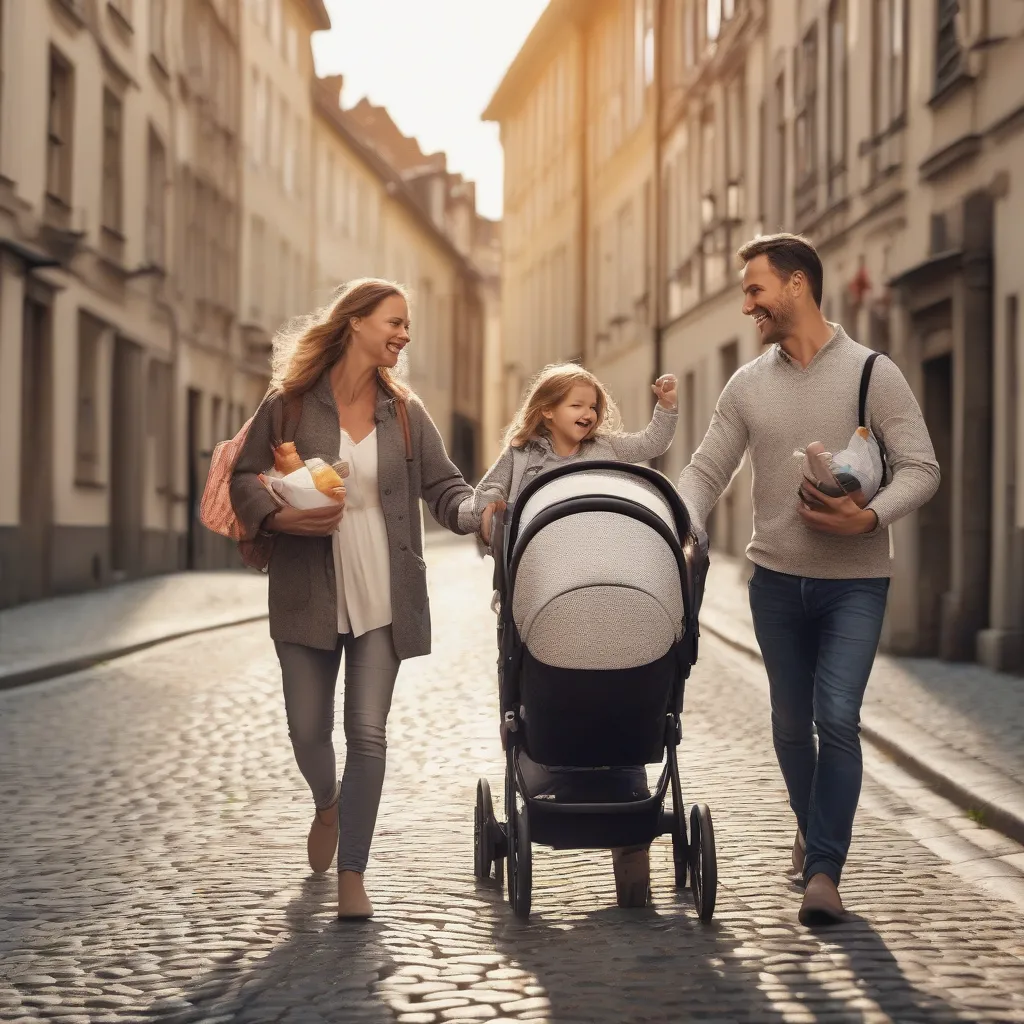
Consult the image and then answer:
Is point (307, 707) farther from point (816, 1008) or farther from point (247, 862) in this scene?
point (816, 1008)

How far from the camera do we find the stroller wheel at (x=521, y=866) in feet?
18.4

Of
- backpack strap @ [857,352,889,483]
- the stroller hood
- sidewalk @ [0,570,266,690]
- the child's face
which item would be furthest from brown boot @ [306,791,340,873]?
sidewalk @ [0,570,266,690]

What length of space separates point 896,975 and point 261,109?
36.7 metres

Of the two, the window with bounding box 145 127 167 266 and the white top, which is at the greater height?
the window with bounding box 145 127 167 266

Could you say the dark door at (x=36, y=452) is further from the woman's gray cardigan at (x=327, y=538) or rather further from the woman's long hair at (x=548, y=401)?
the woman's long hair at (x=548, y=401)

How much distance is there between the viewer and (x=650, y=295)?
119 feet

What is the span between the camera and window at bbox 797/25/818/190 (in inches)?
886

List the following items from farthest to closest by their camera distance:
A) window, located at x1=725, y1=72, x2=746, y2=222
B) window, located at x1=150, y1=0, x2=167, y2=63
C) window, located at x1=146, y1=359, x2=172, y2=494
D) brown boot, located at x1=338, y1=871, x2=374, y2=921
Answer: window, located at x1=146, y1=359, x2=172, y2=494 → window, located at x1=150, y1=0, x2=167, y2=63 → window, located at x1=725, y1=72, x2=746, y2=222 → brown boot, located at x1=338, y1=871, x2=374, y2=921

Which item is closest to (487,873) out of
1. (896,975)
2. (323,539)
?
(323,539)

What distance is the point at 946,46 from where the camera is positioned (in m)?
16.4

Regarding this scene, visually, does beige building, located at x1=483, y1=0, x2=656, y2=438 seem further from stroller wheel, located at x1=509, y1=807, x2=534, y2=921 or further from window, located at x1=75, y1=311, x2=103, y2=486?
stroller wheel, located at x1=509, y1=807, x2=534, y2=921

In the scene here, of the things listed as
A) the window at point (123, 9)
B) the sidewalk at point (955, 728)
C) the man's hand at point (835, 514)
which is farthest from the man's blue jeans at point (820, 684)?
the window at point (123, 9)

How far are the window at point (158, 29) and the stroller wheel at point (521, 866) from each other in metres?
24.5

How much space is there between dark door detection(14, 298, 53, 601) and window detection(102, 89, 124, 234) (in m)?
3.94
